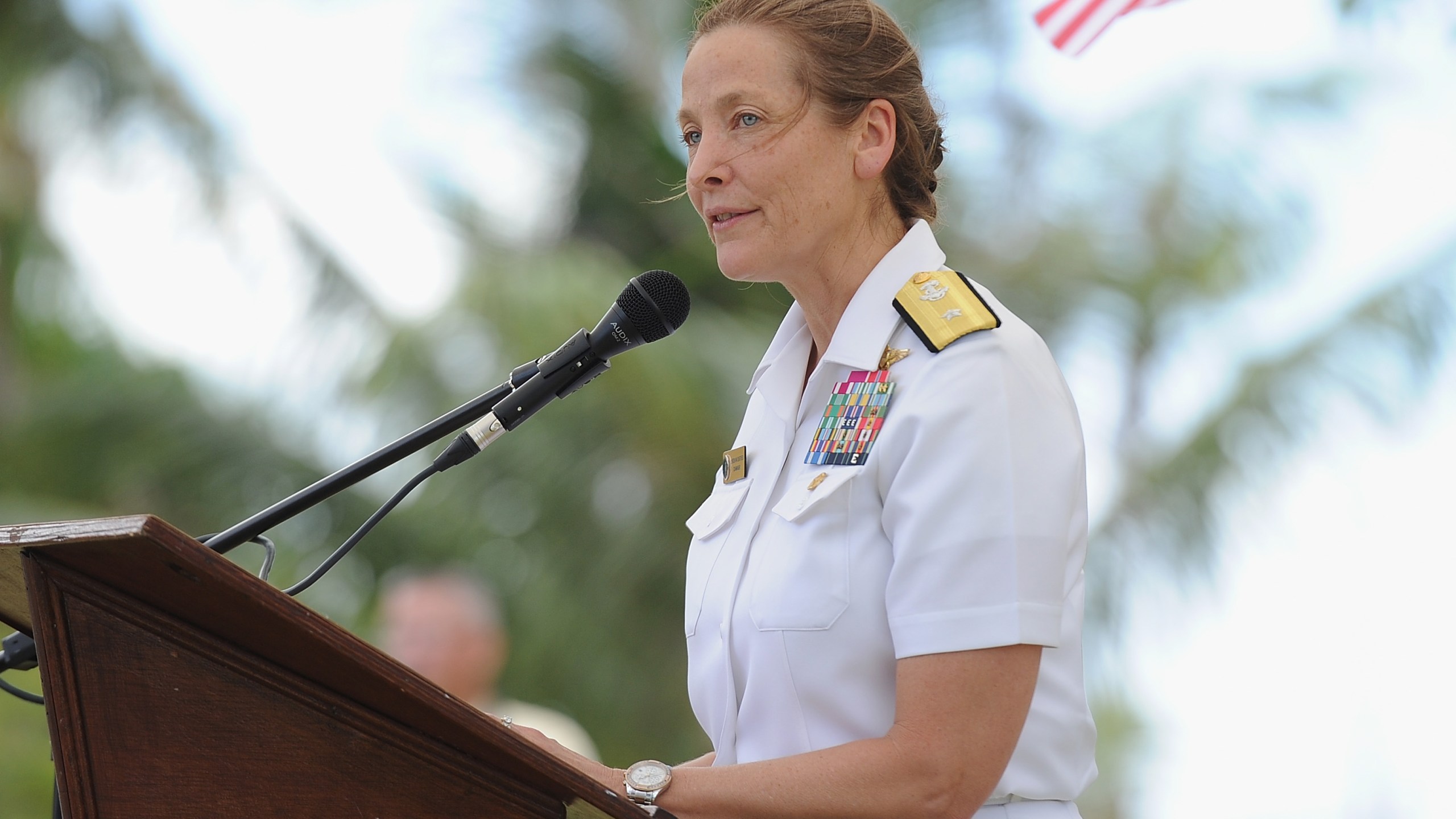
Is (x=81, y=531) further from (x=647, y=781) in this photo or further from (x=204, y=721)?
(x=647, y=781)

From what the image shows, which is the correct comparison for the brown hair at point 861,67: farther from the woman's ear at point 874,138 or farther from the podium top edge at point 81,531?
the podium top edge at point 81,531

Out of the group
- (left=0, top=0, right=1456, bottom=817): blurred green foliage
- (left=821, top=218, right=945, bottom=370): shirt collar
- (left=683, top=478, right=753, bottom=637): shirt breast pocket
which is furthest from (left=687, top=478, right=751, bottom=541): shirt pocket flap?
(left=0, top=0, right=1456, bottom=817): blurred green foliage

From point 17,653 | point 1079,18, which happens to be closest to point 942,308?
point 17,653

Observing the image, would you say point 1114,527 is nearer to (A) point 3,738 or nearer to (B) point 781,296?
(B) point 781,296

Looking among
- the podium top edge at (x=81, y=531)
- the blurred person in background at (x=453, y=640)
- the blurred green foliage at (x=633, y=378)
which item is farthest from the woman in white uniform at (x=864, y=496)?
the blurred green foliage at (x=633, y=378)

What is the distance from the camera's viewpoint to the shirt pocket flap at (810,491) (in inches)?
66.9

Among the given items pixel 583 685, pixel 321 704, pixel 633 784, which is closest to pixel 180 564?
pixel 321 704

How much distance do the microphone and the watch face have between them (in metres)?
0.48

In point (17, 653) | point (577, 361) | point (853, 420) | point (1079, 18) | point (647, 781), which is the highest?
point (1079, 18)

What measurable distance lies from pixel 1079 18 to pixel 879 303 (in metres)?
1.97

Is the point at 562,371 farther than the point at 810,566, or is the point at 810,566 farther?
the point at 562,371

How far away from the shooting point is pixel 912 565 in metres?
1.58

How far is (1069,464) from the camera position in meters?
1.63

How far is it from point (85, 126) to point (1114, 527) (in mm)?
7439
